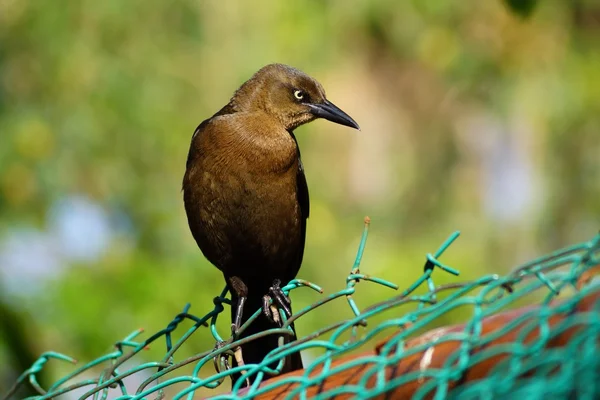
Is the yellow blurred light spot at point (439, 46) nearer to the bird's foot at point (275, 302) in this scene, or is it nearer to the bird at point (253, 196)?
the bird at point (253, 196)

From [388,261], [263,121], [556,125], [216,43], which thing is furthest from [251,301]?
[556,125]

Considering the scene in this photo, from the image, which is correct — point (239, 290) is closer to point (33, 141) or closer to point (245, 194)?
point (245, 194)

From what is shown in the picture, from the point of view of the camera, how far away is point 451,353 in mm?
1495

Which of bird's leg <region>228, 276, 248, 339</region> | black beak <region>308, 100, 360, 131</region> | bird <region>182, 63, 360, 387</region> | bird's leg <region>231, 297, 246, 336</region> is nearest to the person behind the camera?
bird's leg <region>231, 297, 246, 336</region>

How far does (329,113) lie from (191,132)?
3046 mm

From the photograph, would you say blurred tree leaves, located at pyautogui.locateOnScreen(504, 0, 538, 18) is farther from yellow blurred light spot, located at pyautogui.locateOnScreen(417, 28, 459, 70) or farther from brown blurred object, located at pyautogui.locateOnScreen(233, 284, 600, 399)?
yellow blurred light spot, located at pyautogui.locateOnScreen(417, 28, 459, 70)

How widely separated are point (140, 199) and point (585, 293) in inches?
221

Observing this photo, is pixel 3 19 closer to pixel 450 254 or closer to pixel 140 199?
pixel 140 199

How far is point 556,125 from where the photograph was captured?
7707 millimetres

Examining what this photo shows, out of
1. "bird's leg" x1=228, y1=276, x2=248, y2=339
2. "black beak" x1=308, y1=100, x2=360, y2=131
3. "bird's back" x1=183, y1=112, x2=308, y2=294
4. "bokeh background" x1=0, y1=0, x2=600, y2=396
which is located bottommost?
"bird's leg" x1=228, y1=276, x2=248, y2=339

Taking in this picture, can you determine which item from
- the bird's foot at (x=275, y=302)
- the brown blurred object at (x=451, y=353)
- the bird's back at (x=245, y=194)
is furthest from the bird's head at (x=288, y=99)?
the brown blurred object at (x=451, y=353)

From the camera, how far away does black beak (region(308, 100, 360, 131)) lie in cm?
400

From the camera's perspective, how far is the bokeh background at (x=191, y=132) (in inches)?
235

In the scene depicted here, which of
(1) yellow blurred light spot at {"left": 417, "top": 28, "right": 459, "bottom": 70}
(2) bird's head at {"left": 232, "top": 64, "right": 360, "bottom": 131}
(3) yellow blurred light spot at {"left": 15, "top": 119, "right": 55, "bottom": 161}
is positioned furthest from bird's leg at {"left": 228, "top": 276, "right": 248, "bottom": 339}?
(1) yellow blurred light spot at {"left": 417, "top": 28, "right": 459, "bottom": 70}
